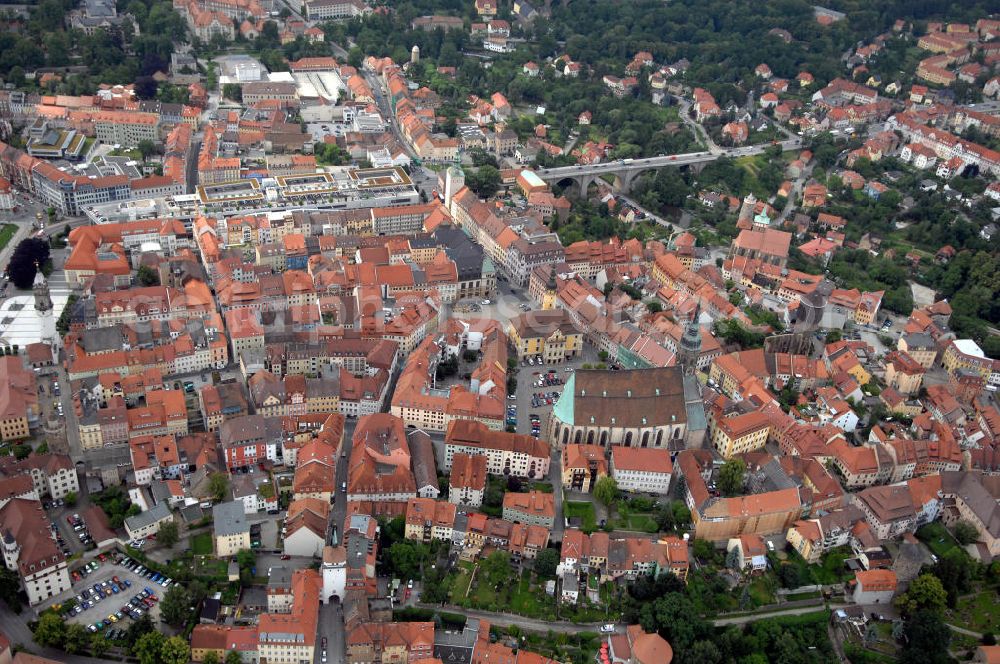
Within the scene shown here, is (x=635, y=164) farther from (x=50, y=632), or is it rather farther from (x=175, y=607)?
(x=50, y=632)

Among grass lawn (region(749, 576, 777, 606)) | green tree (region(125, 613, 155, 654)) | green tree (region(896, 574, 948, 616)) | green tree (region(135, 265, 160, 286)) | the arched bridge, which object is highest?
green tree (region(135, 265, 160, 286))

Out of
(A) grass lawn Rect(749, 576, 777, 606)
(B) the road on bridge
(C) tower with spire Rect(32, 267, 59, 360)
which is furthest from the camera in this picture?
(B) the road on bridge

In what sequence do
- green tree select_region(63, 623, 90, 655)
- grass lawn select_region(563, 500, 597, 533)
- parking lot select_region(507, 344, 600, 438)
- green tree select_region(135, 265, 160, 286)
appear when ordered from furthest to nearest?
green tree select_region(135, 265, 160, 286) → parking lot select_region(507, 344, 600, 438) → grass lawn select_region(563, 500, 597, 533) → green tree select_region(63, 623, 90, 655)

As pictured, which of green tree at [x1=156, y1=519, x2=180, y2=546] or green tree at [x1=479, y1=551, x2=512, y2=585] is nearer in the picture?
green tree at [x1=156, y1=519, x2=180, y2=546]

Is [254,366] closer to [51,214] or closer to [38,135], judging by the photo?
[51,214]

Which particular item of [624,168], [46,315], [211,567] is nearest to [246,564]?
[211,567]

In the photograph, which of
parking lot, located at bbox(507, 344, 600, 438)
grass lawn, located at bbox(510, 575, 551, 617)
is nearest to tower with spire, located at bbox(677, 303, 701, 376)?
parking lot, located at bbox(507, 344, 600, 438)

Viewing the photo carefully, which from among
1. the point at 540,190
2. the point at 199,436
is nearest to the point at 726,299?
the point at 540,190

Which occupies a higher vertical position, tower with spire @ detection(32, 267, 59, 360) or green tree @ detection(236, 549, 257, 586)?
tower with spire @ detection(32, 267, 59, 360)

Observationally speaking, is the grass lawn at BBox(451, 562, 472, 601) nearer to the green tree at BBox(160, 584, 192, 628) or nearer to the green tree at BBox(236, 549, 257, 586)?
the green tree at BBox(236, 549, 257, 586)
